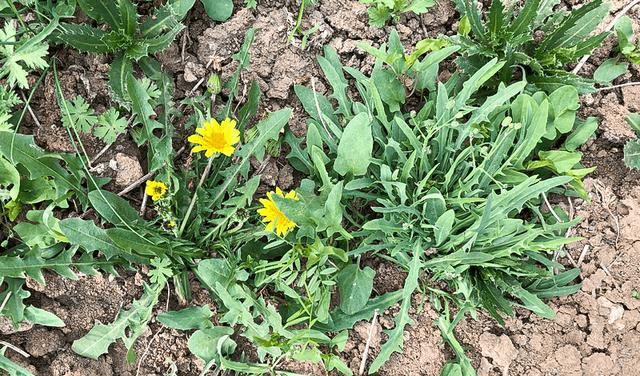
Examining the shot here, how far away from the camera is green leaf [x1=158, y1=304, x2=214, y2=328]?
2.40 metres

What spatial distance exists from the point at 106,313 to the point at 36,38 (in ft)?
3.44

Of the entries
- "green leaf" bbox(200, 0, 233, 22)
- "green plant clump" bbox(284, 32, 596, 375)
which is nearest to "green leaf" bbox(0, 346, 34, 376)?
"green plant clump" bbox(284, 32, 596, 375)

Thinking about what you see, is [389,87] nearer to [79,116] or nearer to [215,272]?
[215,272]

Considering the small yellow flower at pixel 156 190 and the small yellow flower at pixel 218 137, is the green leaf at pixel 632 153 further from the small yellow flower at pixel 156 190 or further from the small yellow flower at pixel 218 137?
the small yellow flower at pixel 156 190

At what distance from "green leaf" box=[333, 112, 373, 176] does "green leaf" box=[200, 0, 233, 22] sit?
2.39 feet

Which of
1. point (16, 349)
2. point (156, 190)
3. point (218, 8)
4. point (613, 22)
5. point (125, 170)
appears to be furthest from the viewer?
point (613, 22)

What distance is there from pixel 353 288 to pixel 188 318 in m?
0.63

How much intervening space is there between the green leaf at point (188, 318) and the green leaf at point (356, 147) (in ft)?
2.43

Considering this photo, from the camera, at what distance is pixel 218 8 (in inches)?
103

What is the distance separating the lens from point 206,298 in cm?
257

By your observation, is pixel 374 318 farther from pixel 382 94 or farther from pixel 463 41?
pixel 463 41

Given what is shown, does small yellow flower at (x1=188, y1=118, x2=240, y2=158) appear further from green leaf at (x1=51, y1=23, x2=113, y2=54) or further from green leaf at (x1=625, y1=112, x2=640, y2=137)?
green leaf at (x1=625, y1=112, x2=640, y2=137)

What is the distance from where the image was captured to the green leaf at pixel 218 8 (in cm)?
261

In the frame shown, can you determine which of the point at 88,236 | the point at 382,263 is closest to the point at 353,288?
the point at 382,263
